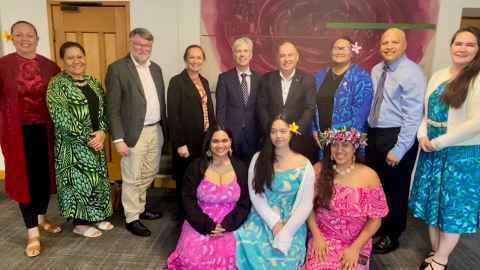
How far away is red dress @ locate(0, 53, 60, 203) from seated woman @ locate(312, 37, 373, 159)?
1.78m

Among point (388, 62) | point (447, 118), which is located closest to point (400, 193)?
point (447, 118)

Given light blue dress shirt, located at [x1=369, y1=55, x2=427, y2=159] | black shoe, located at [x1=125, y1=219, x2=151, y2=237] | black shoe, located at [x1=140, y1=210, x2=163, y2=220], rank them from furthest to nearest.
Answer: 1. black shoe, located at [x1=140, y1=210, x2=163, y2=220]
2. black shoe, located at [x1=125, y1=219, x2=151, y2=237]
3. light blue dress shirt, located at [x1=369, y1=55, x2=427, y2=159]

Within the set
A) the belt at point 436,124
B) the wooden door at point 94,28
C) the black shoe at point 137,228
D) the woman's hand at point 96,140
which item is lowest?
the black shoe at point 137,228

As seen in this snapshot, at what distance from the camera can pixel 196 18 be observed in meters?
3.25

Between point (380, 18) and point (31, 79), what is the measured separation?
8.77ft

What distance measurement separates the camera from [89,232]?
263 centimetres

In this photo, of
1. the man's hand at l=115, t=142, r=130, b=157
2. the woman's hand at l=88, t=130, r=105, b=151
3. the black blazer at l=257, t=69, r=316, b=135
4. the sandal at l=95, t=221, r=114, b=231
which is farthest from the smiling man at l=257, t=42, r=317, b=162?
the sandal at l=95, t=221, r=114, b=231

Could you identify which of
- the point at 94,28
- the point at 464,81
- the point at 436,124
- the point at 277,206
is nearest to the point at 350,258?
the point at 277,206

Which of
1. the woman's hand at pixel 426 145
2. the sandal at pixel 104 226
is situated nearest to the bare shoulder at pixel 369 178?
the woman's hand at pixel 426 145

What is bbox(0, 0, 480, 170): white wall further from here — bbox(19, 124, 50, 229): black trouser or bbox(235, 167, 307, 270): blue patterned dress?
bbox(235, 167, 307, 270): blue patterned dress

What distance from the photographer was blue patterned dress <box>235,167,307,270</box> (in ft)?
6.55

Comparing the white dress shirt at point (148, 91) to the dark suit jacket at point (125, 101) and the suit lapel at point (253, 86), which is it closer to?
the dark suit jacket at point (125, 101)

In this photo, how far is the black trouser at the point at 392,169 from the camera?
233 cm

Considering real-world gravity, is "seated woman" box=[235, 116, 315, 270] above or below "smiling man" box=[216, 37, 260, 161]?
below
